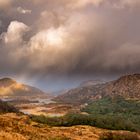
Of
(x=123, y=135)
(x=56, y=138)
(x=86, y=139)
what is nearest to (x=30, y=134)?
(x=56, y=138)

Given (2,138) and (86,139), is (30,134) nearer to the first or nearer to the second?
(2,138)

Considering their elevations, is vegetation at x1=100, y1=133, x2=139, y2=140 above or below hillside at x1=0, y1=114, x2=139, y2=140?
below

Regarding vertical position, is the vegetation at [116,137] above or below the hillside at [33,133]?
below

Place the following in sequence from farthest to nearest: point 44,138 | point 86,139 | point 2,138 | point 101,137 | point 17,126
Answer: point 101,137, point 86,139, point 17,126, point 44,138, point 2,138

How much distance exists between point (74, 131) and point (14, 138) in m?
76.0

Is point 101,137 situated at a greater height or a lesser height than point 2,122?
lesser

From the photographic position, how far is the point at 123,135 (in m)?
198

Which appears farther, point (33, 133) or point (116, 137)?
point (116, 137)

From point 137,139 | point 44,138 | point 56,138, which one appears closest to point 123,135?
point 137,139

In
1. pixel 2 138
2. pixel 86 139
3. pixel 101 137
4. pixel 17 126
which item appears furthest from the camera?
pixel 101 137

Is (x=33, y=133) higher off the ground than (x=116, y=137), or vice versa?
(x=33, y=133)

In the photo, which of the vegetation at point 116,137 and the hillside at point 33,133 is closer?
the hillside at point 33,133

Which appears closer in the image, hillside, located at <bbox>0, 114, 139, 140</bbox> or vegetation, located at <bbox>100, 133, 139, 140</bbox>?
hillside, located at <bbox>0, 114, 139, 140</bbox>

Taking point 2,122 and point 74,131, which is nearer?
point 2,122
